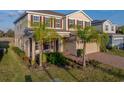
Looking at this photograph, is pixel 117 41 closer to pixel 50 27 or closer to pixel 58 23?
pixel 58 23

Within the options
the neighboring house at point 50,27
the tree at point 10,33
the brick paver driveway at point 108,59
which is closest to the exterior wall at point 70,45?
the neighboring house at point 50,27

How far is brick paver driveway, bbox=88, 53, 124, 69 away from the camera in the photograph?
15.0m

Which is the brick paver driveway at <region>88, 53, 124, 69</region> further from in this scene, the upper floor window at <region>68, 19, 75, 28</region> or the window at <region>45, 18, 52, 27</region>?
the window at <region>45, 18, 52, 27</region>

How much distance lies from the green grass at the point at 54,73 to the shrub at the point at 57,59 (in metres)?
0.35

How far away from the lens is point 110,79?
1256 centimetres

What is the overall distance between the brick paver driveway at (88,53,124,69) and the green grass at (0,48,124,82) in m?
0.52

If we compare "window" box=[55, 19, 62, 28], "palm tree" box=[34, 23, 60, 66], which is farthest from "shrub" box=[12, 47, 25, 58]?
"window" box=[55, 19, 62, 28]

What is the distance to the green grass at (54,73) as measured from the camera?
12.8 metres

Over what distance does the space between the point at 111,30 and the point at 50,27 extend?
5151mm
